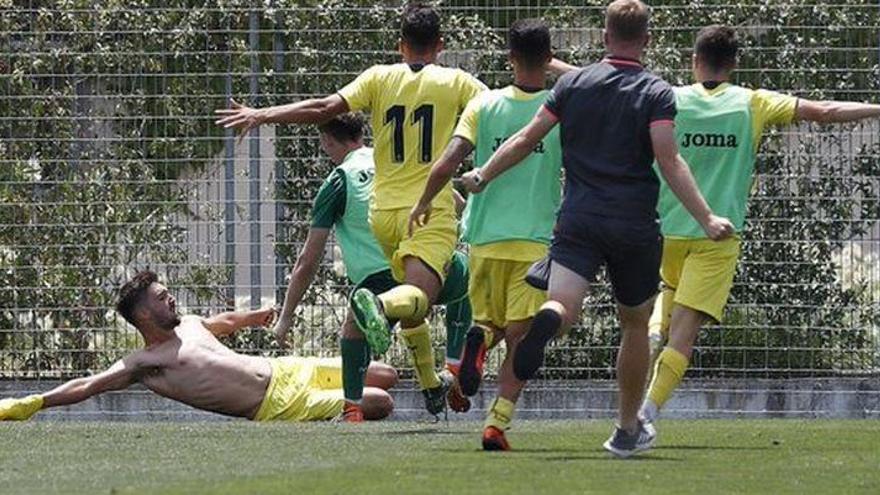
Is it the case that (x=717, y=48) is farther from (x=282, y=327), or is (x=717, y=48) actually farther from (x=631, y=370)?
(x=282, y=327)

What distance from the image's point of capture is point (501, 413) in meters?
10.4

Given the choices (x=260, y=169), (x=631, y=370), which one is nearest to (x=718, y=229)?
(x=631, y=370)

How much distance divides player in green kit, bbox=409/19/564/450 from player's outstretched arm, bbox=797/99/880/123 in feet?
4.01

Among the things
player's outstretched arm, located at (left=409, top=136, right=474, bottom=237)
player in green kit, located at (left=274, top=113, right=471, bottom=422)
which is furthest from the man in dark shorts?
player in green kit, located at (left=274, top=113, right=471, bottom=422)

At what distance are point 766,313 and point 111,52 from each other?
14.8ft

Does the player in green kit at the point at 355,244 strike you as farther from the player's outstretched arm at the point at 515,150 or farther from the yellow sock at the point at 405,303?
the player's outstretched arm at the point at 515,150

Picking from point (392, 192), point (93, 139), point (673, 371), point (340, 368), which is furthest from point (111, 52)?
point (673, 371)

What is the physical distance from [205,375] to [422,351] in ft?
5.33

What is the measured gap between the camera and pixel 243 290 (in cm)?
1576

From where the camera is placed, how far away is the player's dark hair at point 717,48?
11.9m

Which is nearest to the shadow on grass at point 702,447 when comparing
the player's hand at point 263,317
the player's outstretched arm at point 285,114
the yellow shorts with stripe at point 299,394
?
the player's outstretched arm at point 285,114

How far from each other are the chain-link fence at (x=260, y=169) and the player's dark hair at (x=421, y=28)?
322 cm

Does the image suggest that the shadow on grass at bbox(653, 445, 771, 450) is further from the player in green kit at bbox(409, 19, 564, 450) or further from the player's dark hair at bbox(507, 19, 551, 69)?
the player's dark hair at bbox(507, 19, 551, 69)

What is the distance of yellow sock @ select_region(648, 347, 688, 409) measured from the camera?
1139 cm
